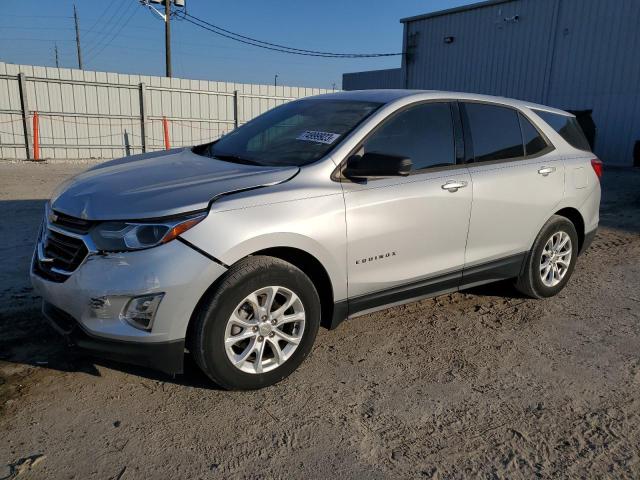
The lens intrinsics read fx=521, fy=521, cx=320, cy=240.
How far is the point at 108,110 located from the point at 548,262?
15.1 meters

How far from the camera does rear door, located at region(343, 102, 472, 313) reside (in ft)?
10.7

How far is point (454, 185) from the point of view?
12.1ft

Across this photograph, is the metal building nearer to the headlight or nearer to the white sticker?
the white sticker

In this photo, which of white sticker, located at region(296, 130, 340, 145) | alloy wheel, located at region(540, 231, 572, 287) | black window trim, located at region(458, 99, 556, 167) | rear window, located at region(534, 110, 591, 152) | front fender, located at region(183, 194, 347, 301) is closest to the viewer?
front fender, located at region(183, 194, 347, 301)

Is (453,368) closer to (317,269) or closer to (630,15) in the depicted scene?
(317,269)

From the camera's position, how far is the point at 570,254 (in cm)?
475

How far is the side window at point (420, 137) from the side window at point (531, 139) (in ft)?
2.89

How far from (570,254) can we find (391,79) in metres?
30.1

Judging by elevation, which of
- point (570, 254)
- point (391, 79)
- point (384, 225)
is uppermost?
point (391, 79)

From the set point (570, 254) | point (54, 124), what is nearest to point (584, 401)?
point (570, 254)

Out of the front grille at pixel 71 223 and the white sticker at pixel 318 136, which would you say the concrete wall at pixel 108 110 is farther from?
the white sticker at pixel 318 136

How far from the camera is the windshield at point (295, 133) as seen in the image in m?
3.41

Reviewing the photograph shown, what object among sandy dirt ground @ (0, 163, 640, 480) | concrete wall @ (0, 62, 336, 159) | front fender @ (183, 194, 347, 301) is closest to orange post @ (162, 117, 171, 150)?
concrete wall @ (0, 62, 336, 159)

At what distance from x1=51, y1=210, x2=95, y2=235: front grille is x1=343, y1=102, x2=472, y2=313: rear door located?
1.45 m
